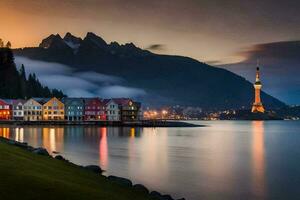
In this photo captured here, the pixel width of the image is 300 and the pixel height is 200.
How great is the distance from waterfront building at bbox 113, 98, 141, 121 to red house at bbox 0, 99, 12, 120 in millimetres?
48113

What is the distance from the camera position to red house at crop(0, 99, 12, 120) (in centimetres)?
17950

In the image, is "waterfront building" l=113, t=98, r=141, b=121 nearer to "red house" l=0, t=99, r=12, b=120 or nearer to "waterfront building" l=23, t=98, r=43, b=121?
"waterfront building" l=23, t=98, r=43, b=121

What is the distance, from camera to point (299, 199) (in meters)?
31.8

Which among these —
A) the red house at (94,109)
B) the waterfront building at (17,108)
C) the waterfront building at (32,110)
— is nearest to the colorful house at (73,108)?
the red house at (94,109)

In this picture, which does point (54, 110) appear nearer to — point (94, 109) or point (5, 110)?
point (94, 109)

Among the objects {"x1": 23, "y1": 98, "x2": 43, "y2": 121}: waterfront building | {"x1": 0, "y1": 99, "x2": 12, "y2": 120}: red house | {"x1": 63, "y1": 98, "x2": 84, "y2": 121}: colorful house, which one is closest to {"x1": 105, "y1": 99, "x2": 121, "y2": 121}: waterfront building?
{"x1": 63, "y1": 98, "x2": 84, "y2": 121}: colorful house

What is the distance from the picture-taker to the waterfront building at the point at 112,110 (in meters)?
190

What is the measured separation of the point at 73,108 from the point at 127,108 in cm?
2557

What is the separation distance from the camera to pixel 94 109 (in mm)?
191375

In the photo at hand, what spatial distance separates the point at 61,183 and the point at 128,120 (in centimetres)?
17582

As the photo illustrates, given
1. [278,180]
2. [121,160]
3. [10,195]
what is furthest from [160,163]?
[10,195]

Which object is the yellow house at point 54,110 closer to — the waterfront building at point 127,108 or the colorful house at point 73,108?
the colorful house at point 73,108

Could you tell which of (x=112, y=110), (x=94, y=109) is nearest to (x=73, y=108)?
(x=94, y=109)

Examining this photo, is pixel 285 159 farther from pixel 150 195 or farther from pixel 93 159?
pixel 150 195
